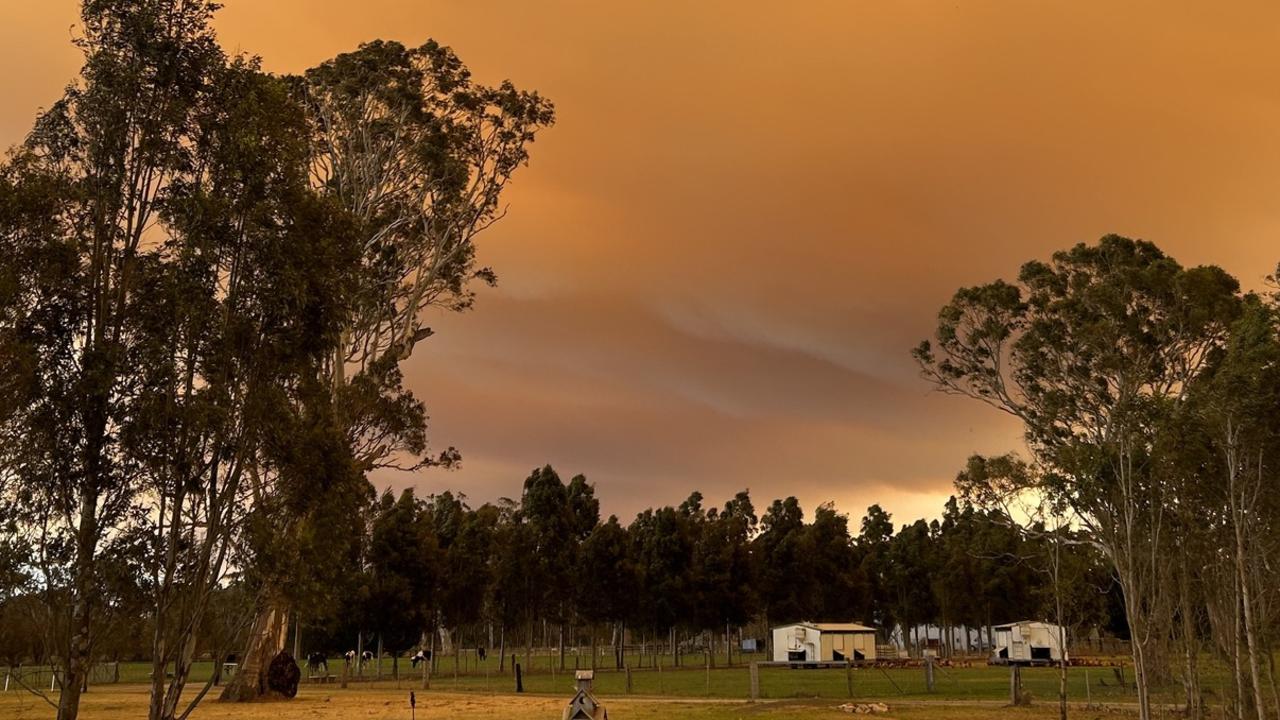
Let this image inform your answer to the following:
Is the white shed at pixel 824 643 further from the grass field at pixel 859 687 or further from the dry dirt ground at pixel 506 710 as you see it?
the dry dirt ground at pixel 506 710

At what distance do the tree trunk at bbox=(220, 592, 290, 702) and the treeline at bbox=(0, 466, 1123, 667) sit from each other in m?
4.44

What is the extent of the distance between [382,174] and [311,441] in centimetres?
3474

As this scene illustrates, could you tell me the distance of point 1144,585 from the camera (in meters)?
28.5

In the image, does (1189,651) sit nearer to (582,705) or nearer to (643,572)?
(582,705)

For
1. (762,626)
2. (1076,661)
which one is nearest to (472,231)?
(1076,661)

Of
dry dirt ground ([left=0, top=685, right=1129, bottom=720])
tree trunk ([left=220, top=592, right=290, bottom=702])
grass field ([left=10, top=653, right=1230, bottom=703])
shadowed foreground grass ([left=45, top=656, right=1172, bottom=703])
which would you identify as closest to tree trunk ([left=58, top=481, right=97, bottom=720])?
dry dirt ground ([left=0, top=685, right=1129, bottom=720])

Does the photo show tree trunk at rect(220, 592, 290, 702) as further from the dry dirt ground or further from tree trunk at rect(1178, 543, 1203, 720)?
tree trunk at rect(1178, 543, 1203, 720)

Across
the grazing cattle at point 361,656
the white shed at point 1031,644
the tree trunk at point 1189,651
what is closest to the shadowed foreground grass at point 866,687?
the grazing cattle at point 361,656

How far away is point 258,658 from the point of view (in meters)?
A: 47.5

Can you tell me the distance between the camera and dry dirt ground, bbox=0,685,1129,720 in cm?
3584

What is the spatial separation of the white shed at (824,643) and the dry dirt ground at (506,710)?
41589 mm

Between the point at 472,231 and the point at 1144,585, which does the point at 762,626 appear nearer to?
the point at 472,231

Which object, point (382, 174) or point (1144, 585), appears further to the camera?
point (382, 174)

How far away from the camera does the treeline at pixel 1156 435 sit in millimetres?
27281
